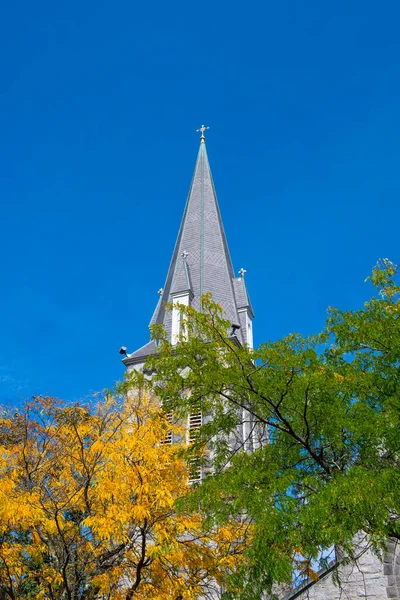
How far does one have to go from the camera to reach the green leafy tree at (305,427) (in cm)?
719

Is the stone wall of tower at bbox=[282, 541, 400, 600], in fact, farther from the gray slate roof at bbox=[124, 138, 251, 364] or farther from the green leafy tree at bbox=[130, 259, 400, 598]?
the gray slate roof at bbox=[124, 138, 251, 364]

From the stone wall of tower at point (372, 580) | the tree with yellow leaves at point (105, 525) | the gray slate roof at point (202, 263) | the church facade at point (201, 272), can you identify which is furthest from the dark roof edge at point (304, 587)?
the gray slate roof at point (202, 263)

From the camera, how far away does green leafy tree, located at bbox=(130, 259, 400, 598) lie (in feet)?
23.6

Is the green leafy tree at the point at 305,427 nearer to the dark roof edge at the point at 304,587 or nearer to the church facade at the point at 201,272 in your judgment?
the dark roof edge at the point at 304,587


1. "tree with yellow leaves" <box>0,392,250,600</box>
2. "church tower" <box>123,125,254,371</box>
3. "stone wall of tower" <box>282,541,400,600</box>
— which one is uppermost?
"church tower" <box>123,125,254,371</box>

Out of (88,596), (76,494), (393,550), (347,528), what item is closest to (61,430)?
(76,494)

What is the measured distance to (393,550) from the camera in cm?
1152

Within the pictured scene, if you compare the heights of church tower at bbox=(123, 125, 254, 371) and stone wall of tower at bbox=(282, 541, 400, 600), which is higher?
church tower at bbox=(123, 125, 254, 371)

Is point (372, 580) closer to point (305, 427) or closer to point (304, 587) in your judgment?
point (304, 587)

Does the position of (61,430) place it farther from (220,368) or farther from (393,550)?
(393,550)

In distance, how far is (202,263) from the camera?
3300 centimetres

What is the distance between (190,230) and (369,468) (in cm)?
2852

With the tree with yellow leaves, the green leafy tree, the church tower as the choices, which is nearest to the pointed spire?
the church tower

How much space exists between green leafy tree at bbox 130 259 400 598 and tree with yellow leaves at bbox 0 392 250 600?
1.75 meters
